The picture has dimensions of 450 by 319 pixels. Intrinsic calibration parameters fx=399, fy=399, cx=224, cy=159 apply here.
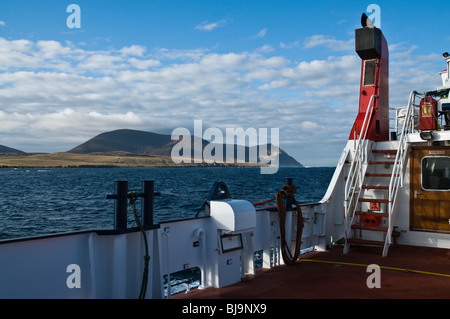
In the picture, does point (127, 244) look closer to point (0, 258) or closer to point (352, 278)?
point (0, 258)

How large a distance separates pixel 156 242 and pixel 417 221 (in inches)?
224

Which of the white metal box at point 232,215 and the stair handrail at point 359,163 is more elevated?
the stair handrail at point 359,163

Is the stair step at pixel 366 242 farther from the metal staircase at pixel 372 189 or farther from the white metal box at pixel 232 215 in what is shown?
the white metal box at pixel 232 215

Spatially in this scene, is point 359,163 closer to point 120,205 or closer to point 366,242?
point 366,242

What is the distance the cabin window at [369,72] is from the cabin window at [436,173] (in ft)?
6.56

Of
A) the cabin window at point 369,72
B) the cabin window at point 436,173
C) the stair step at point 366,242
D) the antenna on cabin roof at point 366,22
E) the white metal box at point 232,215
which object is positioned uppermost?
the antenna on cabin roof at point 366,22

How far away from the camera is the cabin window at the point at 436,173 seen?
7781 millimetres

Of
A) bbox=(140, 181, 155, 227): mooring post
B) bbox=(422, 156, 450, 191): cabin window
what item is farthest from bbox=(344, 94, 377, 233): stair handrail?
bbox=(140, 181, 155, 227): mooring post

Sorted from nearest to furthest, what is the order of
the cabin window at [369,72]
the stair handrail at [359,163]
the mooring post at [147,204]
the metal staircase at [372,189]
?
the mooring post at [147,204], the metal staircase at [372,189], the stair handrail at [359,163], the cabin window at [369,72]

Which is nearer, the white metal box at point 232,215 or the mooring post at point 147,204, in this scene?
the mooring post at point 147,204

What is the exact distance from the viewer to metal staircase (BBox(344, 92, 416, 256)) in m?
7.37

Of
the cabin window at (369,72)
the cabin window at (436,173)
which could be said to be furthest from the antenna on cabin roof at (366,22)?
the cabin window at (436,173)

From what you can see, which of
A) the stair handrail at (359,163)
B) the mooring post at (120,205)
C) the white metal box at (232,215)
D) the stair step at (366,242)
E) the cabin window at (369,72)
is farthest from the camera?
the cabin window at (369,72)
